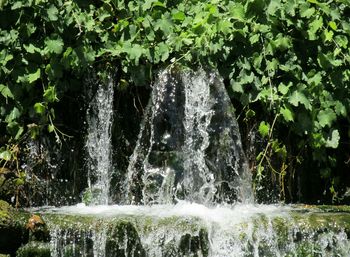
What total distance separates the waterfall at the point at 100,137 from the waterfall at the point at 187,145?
0.19 m

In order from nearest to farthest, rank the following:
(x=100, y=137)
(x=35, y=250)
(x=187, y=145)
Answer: (x=35, y=250), (x=187, y=145), (x=100, y=137)

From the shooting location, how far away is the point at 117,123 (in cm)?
570

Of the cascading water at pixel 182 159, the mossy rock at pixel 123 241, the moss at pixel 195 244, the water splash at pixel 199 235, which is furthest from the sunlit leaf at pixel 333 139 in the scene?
the mossy rock at pixel 123 241

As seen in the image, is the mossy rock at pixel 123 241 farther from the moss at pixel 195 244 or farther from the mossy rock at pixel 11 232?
the mossy rock at pixel 11 232

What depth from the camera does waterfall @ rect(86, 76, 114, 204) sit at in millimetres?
5617

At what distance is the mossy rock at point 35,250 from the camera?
171 inches

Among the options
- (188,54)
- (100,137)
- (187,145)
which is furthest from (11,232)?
→ (188,54)

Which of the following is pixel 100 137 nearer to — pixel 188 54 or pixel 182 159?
pixel 182 159

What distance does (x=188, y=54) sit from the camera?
18.0ft

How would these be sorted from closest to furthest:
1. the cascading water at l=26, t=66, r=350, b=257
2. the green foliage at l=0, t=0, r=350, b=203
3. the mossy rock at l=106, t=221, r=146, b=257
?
the mossy rock at l=106, t=221, r=146, b=257, the cascading water at l=26, t=66, r=350, b=257, the green foliage at l=0, t=0, r=350, b=203

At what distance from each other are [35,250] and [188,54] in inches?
74.1

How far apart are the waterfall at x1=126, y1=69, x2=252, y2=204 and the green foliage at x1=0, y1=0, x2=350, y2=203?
5.7 inches

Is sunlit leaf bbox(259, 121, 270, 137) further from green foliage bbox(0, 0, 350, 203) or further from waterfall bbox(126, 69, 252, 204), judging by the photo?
waterfall bbox(126, 69, 252, 204)

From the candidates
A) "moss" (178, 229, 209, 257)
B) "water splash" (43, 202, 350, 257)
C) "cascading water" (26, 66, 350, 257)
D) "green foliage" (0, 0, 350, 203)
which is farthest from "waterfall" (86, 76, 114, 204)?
"moss" (178, 229, 209, 257)
